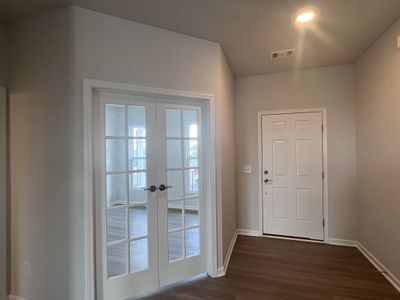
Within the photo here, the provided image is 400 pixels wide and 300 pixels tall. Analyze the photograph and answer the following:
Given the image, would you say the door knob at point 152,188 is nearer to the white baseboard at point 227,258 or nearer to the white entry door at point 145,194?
the white entry door at point 145,194

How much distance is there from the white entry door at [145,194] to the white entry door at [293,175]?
5.63ft

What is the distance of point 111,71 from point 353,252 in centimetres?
385

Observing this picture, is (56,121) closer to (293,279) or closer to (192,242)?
(192,242)

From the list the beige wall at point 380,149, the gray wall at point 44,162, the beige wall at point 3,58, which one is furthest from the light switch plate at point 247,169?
the beige wall at point 3,58

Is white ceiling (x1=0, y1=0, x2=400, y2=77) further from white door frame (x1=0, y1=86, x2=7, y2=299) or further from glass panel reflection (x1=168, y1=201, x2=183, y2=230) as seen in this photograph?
glass panel reflection (x1=168, y1=201, x2=183, y2=230)

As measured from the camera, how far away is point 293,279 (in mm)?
2785

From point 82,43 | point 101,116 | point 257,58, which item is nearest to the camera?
point 82,43

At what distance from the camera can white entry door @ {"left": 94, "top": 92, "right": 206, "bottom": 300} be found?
233cm

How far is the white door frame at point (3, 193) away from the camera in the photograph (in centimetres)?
235

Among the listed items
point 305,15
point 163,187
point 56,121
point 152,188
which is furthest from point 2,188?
point 305,15

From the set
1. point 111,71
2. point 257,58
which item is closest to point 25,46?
point 111,71

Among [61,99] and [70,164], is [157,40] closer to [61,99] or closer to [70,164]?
[61,99]

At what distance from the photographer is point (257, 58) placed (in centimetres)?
341

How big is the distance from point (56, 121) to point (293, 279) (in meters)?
2.94
